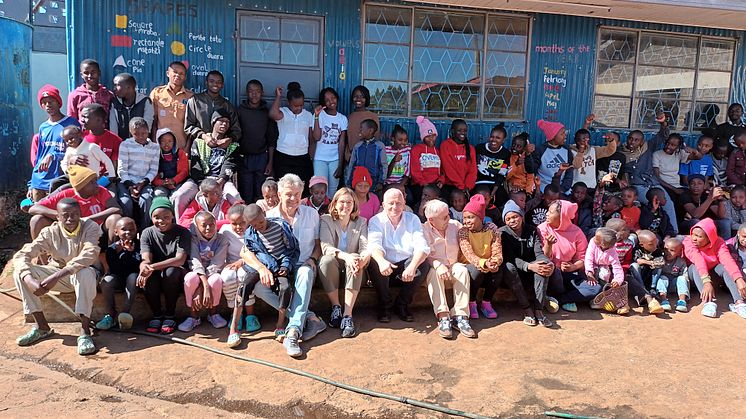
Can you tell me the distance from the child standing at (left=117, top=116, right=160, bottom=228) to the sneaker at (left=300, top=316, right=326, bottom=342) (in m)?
1.85

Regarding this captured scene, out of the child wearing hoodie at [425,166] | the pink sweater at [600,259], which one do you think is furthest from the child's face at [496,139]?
the pink sweater at [600,259]

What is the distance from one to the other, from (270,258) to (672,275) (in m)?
3.90

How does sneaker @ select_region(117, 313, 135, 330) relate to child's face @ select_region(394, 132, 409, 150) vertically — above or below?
below

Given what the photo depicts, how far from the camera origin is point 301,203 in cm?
484

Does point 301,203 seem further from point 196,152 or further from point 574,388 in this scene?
point 574,388

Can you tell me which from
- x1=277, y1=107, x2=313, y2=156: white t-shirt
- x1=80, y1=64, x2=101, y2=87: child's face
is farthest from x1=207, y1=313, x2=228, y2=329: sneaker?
x1=80, y1=64, x2=101, y2=87: child's face

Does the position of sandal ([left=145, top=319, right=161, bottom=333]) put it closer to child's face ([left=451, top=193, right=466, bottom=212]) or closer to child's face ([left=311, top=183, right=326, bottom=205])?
child's face ([left=311, top=183, right=326, bottom=205])

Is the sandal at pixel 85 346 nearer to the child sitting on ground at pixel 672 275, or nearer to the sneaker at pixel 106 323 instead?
the sneaker at pixel 106 323

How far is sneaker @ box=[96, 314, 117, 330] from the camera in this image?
433cm

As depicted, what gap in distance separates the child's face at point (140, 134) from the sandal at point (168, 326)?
186 centimetres

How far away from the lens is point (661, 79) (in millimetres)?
7664

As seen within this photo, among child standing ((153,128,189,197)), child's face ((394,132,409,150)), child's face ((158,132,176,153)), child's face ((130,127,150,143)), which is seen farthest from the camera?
child's face ((394,132,409,150))

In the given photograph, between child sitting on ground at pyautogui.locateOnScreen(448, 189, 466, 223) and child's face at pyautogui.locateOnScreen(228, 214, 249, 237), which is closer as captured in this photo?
child's face at pyautogui.locateOnScreen(228, 214, 249, 237)

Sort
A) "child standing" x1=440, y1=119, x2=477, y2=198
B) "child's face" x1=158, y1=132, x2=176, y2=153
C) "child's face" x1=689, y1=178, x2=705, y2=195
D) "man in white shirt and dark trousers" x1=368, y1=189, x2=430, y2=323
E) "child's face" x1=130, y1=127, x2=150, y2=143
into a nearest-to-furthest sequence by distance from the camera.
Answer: "man in white shirt and dark trousers" x1=368, y1=189, x2=430, y2=323 → "child's face" x1=130, y1=127, x2=150, y2=143 → "child's face" x1=158, y1=132, x2=176, y2=153 → "child standing" x1=440, y1=119, x2=477, y2=198 → "child's face" x1=689, y1=178, x2=705, y2=195
